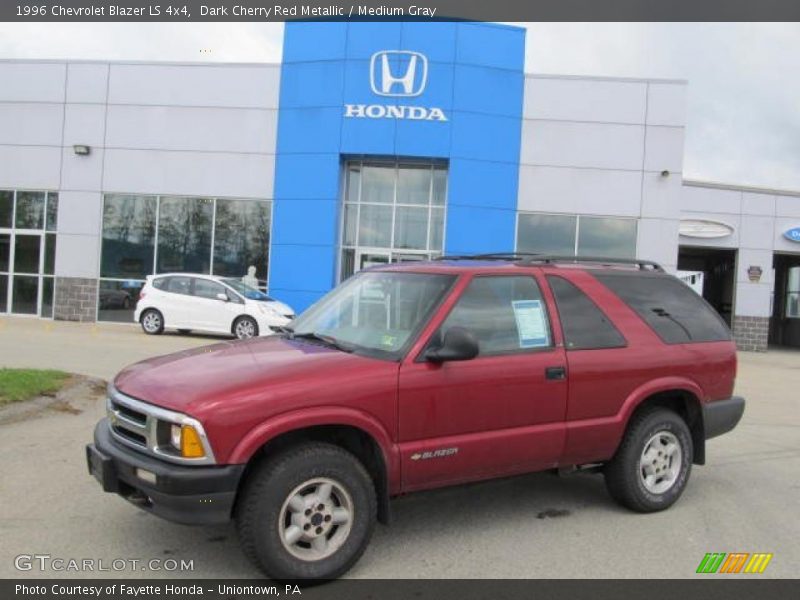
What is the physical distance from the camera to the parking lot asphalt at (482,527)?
13.7 feet

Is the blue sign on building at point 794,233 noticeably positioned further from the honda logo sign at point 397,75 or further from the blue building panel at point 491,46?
the honda logo sign at point 397,75

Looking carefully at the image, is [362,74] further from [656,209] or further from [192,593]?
[192,593]

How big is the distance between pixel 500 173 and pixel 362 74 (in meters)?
4.75

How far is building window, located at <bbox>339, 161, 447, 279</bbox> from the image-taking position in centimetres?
2088

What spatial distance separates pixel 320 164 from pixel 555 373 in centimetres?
1650

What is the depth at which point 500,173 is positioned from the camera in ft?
66.5

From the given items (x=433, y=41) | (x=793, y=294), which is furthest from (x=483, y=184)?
(x=793, y=294)

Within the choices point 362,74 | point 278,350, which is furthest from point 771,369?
point 278,350

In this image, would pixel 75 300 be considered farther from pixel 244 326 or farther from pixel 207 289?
pixel 244 326

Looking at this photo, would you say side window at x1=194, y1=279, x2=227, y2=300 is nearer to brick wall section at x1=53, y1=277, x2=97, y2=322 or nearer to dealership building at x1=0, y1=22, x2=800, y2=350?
dealership building at x1=0, y1=22, x2=800, y2=350

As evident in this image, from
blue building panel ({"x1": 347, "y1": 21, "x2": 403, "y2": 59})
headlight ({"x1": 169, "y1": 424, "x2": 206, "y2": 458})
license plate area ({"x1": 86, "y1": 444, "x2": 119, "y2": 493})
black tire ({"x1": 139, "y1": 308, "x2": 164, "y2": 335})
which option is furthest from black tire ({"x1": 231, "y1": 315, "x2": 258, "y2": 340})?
headlight ({"x1": 169, "y1": 424, "x2": 206, "y2": 458})

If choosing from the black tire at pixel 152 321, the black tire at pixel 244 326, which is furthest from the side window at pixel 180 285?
the black tire at pixel 244 326

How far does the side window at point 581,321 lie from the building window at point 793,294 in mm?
30141

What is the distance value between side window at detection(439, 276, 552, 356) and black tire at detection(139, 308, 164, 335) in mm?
14292
